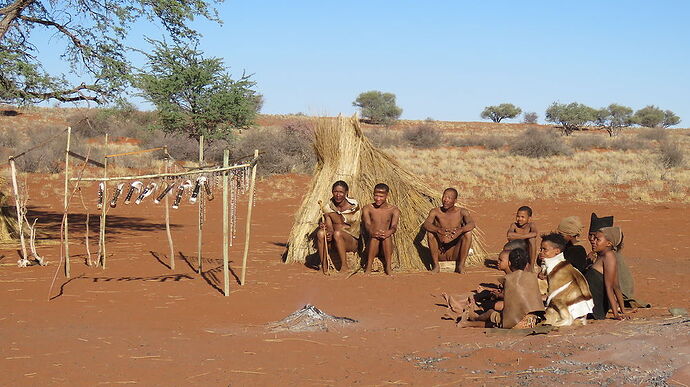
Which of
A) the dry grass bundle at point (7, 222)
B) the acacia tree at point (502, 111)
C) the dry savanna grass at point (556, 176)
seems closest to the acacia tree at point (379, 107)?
the acacia tree at point (502, 111)

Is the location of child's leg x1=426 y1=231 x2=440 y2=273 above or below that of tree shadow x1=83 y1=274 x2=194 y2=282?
above

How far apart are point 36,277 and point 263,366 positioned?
4.52 m

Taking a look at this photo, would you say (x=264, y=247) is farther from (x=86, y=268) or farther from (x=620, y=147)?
(x=620, y=147)

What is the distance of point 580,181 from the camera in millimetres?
21797

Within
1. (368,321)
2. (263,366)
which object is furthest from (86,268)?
(263,366)

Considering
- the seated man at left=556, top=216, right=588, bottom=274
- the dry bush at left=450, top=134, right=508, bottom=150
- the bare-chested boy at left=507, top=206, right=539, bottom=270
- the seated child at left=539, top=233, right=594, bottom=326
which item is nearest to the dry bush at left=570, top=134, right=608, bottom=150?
the dry bush at left=450, top=134, right=508, bottom=150

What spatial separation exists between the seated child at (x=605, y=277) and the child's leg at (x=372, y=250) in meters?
2.74

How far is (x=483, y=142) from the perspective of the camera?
128 feet

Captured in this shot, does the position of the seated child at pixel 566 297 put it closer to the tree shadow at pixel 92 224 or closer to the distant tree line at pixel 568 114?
the tree shadow at pixel 92 224

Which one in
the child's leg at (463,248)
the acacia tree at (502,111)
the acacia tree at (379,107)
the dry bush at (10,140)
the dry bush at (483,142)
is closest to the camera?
the child's leg at (463,248)

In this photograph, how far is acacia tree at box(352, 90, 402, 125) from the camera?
5634 centimetres

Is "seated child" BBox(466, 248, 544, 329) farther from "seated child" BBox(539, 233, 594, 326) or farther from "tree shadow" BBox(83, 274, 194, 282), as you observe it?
"tree shadow" BBox(83, 274, 194, 282)

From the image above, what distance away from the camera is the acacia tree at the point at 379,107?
56.3 m

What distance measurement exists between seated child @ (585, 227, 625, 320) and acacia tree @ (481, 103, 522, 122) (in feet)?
196
